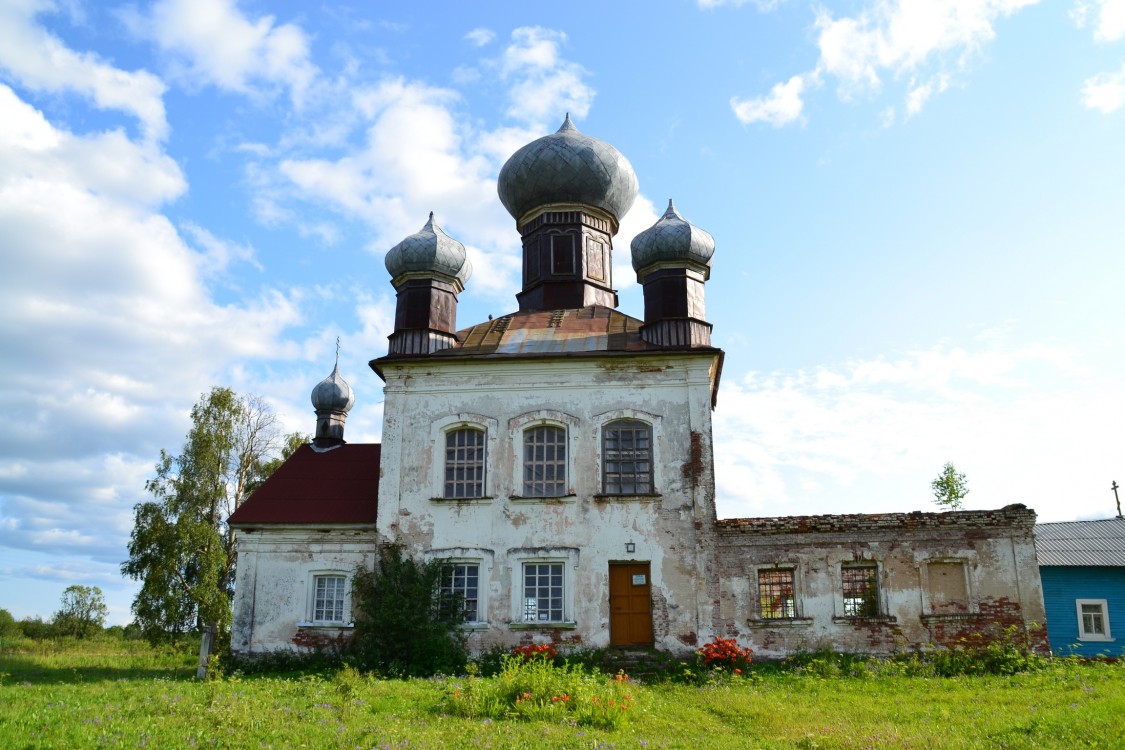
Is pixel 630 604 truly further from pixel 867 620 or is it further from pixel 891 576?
pixel 891 576

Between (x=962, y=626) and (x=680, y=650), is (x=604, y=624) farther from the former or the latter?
(x=962, y=626)

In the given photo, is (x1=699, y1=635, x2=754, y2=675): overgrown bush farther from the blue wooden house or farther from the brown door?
the blue wooden house

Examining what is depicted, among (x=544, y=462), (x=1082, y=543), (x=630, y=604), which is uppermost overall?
(x=544, y=462)

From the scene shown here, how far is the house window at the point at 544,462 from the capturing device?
17.1m

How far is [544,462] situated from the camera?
17.2 metres

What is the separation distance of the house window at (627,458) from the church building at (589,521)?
41mm

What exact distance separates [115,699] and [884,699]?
10.4 m

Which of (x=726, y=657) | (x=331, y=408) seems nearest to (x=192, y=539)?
(x=331, y=408)

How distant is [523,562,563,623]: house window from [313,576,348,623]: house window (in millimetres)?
3921

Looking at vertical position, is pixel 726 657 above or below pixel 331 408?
below

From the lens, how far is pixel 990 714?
10273 millimetres

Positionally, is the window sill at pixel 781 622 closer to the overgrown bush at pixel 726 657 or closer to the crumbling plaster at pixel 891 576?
the crumbling plaster at pixel 891 576

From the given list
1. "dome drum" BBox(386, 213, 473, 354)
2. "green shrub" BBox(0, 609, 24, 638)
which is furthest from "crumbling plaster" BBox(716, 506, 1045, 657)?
"green shrub" BBox(0, 609, 24, 638)

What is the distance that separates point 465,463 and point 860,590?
26.7 ft
